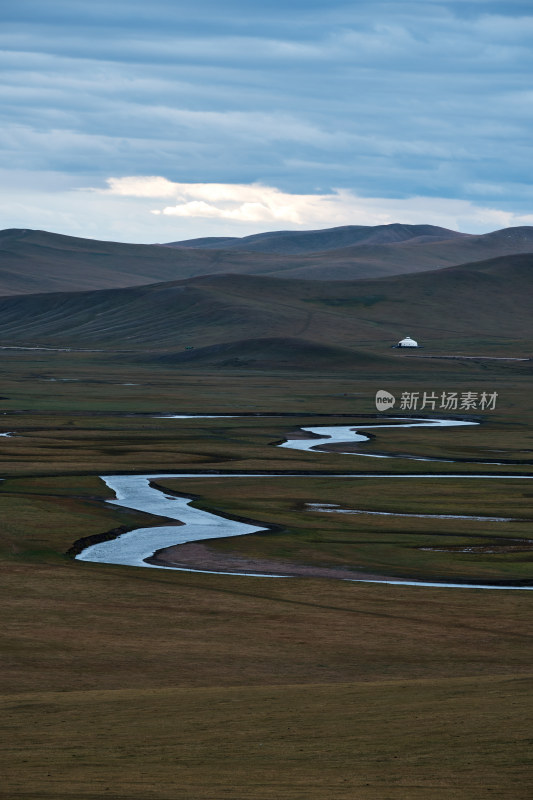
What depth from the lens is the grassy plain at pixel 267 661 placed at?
22.4 meters

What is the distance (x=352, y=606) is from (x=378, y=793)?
23945 millimetres

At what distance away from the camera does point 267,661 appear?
35969 millimetres

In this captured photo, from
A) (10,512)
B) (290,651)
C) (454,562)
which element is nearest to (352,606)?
(290,651)

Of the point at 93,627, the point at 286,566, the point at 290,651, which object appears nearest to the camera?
the point at 290,651

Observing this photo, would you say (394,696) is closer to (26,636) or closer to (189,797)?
(189,797)

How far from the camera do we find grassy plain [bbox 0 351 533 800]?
22.4 metres

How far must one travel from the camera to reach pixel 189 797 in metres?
20.7

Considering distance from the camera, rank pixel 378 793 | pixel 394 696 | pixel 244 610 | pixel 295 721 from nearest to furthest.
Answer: pixel 378 793 < pixel 295 721 < pixel 394 696 < pixel 244 610

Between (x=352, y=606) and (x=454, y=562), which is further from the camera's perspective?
(x=454, y=562)

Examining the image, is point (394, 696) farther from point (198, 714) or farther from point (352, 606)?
point (352, 606)

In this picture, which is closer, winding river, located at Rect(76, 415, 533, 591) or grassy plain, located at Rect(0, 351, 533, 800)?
grassy plain, located at Rect(0, 351, 533, 800)

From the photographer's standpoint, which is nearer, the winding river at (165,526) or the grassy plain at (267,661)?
the grassy plain at (267,661)

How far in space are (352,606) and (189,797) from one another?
24329 millimetres

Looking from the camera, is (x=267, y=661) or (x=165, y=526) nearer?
(x=267, y=661)
